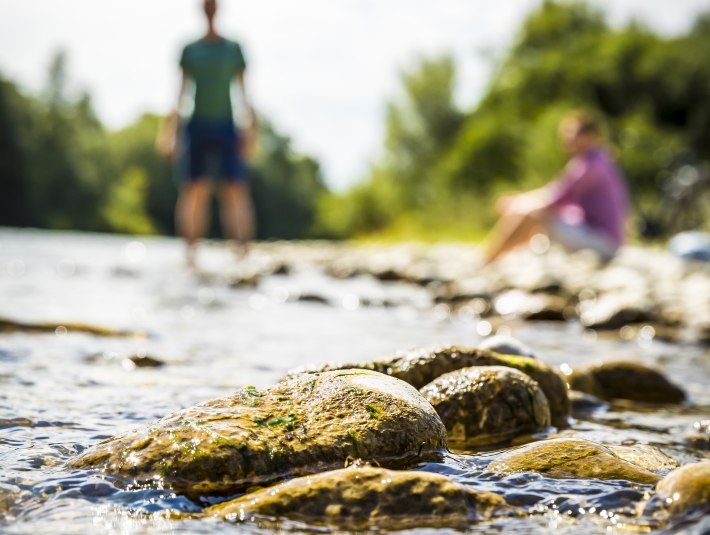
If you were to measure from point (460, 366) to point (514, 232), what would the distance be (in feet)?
20.9

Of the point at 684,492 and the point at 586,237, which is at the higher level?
the point at 586,237

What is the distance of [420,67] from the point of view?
45344mm

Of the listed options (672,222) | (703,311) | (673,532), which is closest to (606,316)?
(703,311)

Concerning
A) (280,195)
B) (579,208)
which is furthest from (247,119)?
(280,195)

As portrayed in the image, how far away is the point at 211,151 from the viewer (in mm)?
8883

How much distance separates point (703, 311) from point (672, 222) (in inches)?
391

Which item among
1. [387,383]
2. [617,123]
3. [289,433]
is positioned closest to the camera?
[289,433]

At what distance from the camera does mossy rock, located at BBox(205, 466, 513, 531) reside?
191 centimetres

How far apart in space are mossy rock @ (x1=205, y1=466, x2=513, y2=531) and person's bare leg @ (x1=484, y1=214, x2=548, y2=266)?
24.3 feet

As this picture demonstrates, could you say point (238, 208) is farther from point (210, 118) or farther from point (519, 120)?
point (519, 120)

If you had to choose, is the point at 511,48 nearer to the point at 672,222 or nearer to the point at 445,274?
the point at 672,222

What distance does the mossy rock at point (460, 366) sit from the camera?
3.06 metres

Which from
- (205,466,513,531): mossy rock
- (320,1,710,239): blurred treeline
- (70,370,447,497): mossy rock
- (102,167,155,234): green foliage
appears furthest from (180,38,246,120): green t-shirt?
(102,167,155,234): green foliage

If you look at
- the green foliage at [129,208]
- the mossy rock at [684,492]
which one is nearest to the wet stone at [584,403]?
the mossy rock at [684,492]
